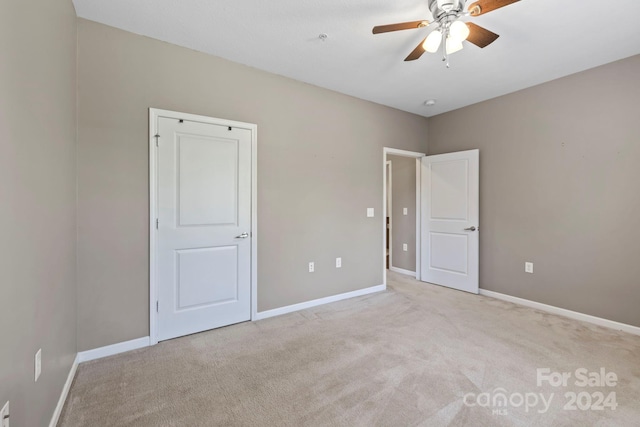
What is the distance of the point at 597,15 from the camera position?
83.4 inches

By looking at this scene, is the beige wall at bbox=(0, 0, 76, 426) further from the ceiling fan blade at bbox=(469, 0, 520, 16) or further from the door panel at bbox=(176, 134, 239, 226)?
the ceiling fan blade at bbox=(469, 0, 520, 16)

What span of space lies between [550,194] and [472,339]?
201cm

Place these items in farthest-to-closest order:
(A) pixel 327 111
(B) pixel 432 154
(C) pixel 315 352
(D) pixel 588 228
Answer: (B) pixel 432 154
(A) pixel 327 111
(D) pixel 588 228
(C) pixel 315 352

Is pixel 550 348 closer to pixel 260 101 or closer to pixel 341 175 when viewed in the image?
pixel 341 175

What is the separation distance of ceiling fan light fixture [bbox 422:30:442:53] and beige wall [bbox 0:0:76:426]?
2226mm

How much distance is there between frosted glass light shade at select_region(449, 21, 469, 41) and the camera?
1.86m

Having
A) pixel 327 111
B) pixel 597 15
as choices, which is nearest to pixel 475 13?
pixel 597 15

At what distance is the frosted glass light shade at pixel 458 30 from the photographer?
1857 mm

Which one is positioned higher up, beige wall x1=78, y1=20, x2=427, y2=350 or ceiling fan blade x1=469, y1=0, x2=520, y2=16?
ceiling fan blade x1=469, y1=0, x2=520, y2=16

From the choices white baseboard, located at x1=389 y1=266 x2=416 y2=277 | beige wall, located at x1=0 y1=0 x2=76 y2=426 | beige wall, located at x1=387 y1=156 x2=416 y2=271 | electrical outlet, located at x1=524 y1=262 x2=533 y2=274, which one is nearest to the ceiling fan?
beige wall, located at x1=0 y1=0 x2=76 y2=426

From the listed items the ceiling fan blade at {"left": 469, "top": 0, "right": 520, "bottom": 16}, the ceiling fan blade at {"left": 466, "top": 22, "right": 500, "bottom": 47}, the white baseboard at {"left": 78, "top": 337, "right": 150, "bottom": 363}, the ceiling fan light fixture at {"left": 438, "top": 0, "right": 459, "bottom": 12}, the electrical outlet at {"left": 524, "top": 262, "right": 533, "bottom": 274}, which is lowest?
the white baseboard at {"left": 78, "top": 337, "right": 150, "bottom": 363}

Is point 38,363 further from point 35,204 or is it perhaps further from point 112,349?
point 112,349

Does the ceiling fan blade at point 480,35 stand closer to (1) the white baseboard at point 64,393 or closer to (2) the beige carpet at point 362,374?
(2) the beige carpet at point 362,374

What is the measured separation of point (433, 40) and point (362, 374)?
2.45 m
